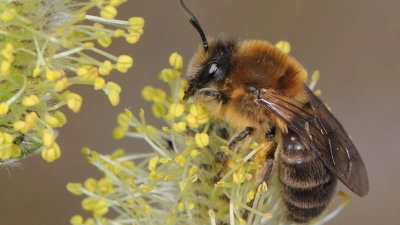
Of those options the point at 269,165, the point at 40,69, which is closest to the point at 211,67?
the point at 269,165

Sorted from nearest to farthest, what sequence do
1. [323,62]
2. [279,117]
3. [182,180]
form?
[279,117] → [182,180] → [323,62]

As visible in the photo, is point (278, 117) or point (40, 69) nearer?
point (40, 69)

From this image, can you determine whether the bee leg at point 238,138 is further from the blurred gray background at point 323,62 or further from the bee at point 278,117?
the blurred gray background at point 323,62

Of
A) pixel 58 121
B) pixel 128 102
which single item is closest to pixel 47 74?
pixel 58 121

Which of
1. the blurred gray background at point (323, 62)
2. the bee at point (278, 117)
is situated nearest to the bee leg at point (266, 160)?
the bee at point (278, 117)

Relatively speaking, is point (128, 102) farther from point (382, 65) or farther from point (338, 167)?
point (338, 167)

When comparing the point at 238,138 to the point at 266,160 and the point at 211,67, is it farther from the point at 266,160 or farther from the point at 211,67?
the point at 211,67

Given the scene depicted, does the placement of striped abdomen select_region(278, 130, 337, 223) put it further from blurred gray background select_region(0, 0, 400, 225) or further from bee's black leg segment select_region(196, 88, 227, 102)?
blurred gray background select_region(0, 0, 400, 225)

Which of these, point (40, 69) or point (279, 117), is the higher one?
point (279, 117)
